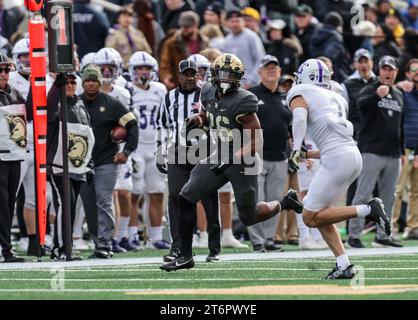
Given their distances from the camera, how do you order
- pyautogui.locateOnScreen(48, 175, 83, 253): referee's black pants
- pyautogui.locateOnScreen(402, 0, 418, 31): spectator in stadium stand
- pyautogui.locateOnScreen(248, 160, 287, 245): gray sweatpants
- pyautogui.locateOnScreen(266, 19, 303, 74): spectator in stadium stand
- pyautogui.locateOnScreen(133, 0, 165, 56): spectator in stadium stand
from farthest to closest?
1. pyautogui.locateOnScreen(402, 0, 418, 31): spectator in stadium stand
2. pyautogui.locateOnScreen(133, 0, 165, 56): spectator in stadium stand
3. pyautogui.locateOnScreen(266, 19, 303, 74): spectator in stadium stand
4. pyautogui.locateOnScreen(248, 160, 287, 245): gray sweatpants
5. pyautogui.locateOnScreen(48, 175, 83, 253): referee's black pants

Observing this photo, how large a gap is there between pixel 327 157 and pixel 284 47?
7.73 m

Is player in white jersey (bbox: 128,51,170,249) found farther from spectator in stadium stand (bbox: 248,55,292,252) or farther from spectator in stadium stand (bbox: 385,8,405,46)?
spectator in stadium stand (bbox: 385,8,405,46)

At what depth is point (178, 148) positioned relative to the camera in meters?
14.1

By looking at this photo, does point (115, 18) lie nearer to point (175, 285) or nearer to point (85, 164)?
point (85, 164)

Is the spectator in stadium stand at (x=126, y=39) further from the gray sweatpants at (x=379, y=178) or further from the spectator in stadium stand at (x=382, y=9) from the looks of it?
the spectator in stadium stand at (x=382, y=9)

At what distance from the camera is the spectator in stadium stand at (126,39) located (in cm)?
1898

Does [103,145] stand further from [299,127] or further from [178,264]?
[299,127]

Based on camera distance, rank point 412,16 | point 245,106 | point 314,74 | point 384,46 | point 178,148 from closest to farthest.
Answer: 1. point 314,74
2. point 245,106
3. point 178,148
4. point 384,46
5. point 412,16

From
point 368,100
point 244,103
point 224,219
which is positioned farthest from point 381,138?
point 244,103

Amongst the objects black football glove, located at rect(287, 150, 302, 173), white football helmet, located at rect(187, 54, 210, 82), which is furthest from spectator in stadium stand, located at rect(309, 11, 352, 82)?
black football glove, located at rect(287, 150, 302, 173)

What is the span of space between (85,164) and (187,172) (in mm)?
1302

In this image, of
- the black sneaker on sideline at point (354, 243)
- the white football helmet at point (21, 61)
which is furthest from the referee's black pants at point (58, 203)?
A: the black sneaker on sideline at point (354, 243)

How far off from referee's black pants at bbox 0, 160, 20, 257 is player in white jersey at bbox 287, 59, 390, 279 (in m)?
3.62

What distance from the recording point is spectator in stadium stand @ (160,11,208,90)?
744 inches
